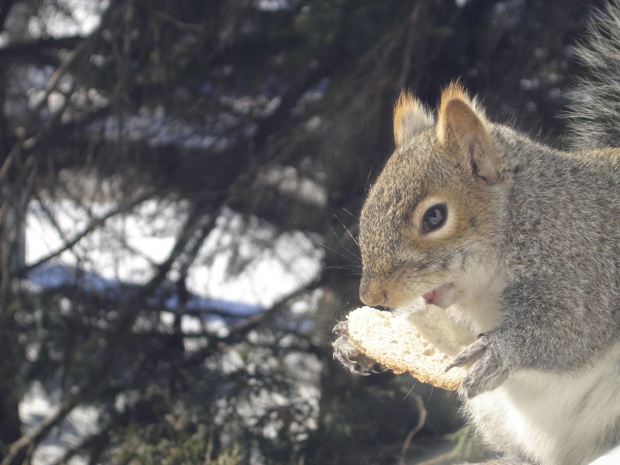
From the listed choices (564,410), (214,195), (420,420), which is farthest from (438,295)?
(214,195)

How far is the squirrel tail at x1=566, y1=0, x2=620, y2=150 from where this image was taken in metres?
0.79

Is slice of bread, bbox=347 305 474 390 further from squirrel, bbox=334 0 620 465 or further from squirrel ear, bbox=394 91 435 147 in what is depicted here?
squirrel ear, bbox=394 91 435 147

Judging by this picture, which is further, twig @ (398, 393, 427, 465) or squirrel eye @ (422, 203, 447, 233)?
twig @ (398, 393, 427, 465)

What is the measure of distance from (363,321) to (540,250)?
0.65 feet

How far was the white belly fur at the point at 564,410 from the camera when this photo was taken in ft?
1.91

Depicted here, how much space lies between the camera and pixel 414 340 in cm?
62

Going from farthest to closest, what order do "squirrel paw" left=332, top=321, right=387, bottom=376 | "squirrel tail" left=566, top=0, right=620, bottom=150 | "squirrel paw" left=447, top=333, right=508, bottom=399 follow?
"squirrel tail" left=566, top=0, right=620, bottom=150 < "squirrel paw" left=332, top=321, right=387, bottom=376 < "squirrel paw" left=447, top=333, right=508, bottom=399

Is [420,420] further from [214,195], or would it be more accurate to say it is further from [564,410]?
[214,195]

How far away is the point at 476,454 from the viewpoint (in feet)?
2.93

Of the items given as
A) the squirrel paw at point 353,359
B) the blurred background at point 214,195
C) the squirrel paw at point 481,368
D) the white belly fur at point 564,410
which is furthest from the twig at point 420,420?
the squirrel paw at point 481,368

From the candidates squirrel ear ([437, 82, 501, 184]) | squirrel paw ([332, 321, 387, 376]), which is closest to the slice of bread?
squirrel paw ([332, 321, 387, 376])

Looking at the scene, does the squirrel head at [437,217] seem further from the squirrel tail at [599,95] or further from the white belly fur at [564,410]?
the squirrel tail at [599,95]

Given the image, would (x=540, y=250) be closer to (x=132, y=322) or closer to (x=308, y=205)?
(x=308, y=205)

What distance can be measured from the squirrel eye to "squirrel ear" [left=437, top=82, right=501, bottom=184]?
49 millimetres
